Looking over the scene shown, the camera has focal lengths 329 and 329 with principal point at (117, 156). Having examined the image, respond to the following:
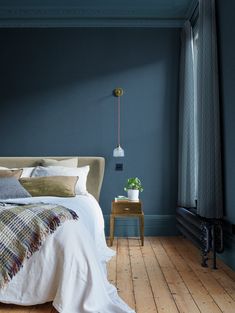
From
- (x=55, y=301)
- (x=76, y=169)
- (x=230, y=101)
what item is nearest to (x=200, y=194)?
(x=230, y=101)

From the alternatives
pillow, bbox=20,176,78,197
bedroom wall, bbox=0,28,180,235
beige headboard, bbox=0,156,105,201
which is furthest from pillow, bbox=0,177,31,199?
bedroom wall, bbox=0,28,180,235

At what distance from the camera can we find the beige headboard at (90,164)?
4.49 metres

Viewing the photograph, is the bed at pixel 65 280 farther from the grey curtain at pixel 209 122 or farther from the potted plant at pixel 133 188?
the potted plant at pixel 133 188

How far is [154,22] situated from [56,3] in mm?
1406

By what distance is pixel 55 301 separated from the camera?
2.06m

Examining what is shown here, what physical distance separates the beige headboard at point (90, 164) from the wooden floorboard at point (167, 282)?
2.91ft

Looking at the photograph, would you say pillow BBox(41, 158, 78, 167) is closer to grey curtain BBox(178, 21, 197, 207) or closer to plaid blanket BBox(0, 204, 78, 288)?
grey curtain BBox(178, 21, 197, 207)

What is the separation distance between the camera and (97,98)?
15.7ft

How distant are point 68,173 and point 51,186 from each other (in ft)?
1.29

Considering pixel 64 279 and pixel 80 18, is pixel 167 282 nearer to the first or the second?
pixel 64 279

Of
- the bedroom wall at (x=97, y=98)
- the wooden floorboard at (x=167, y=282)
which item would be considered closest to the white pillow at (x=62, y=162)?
the bedroom wall at (x=97, y=98)

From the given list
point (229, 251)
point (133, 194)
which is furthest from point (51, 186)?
point (229, 251)

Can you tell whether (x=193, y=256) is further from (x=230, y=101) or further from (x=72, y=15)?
(x=72, y=15)

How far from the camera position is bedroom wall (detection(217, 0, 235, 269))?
303 cm
